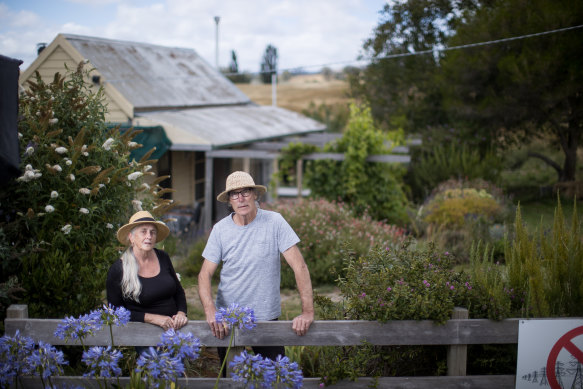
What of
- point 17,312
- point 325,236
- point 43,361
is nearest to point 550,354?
point 43,361

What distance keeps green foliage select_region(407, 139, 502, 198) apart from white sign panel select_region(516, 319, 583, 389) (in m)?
10.6

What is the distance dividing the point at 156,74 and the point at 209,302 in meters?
13.3

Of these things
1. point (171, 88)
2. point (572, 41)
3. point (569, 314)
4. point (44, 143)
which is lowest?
point (569, 314)

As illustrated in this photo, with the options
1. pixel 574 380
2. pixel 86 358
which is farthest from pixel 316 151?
pixel 86 358

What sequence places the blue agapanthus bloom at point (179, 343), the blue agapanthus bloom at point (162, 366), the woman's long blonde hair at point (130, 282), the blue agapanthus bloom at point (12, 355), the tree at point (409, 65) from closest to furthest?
the blue agapanthus bloom at point (162, 366) < the blue agapanthus bloom at point (179, 343) < the blue agapanthus bloom at point (12, 355) < the woman's long blonde hair at point (130, 282) < the tree at point (409, 65)

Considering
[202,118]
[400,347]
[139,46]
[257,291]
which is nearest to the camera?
[257,291]

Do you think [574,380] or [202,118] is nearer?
[574,380]

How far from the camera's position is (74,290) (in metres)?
4.79

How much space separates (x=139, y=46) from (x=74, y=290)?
13.3 m

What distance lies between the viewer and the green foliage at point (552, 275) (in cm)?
414

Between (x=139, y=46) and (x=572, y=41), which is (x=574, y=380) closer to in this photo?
(x=572, y=41)

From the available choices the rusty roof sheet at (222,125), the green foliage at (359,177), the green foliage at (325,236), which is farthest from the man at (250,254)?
the rusty roof sheet at (222,125)

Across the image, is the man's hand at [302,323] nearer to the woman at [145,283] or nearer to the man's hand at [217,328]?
the man's hand at [217,328]

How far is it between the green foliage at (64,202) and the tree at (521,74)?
1199 cm
